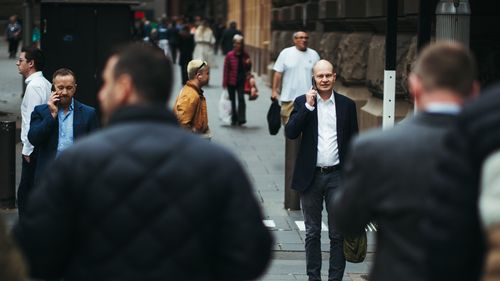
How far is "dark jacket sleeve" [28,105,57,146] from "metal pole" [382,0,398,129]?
2346 mm

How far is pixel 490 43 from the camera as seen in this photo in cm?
1127

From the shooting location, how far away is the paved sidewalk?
29.5 feet

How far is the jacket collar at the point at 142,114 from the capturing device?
12.0ft

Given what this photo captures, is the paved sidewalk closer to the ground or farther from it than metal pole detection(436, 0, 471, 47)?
closer to the ground

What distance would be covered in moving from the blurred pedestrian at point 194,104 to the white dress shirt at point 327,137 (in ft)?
4.58

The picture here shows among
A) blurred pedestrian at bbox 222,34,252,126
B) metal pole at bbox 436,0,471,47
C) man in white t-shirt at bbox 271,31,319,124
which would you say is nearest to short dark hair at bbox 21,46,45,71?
metal pole at bbox 436,0,471,47

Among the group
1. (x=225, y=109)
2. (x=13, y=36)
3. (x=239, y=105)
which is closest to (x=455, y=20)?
(x=239, y=105)

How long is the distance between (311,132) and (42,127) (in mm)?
1793

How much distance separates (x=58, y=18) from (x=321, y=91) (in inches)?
357

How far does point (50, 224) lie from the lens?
11.8 ft

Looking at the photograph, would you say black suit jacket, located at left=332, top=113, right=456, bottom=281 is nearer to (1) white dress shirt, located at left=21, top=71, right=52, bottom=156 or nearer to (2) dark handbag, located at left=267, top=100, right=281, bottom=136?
(1) white dress shirt, located at left=21, top=71, right=52, bottom=156

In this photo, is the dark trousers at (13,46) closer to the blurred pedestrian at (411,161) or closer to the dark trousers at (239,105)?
the dark trousers at (239,105)

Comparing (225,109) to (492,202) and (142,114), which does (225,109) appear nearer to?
(142,114)

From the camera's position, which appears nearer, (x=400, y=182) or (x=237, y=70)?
(x=400, y=182)
